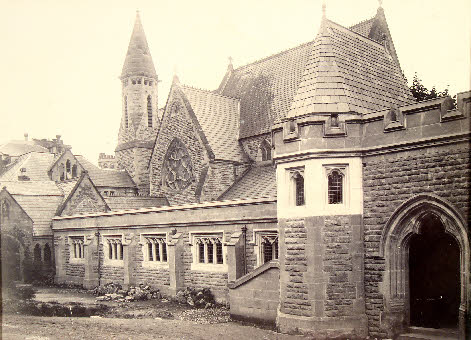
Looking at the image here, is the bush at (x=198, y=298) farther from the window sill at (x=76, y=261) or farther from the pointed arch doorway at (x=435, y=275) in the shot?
the window sill at (x=76, y=261)

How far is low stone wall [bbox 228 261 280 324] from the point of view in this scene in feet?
44.0

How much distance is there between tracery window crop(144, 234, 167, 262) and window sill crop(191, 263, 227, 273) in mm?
2326

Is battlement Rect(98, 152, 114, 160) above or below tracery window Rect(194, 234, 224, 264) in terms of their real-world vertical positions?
above

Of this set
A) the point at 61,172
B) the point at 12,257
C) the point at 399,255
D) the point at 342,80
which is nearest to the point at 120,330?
the point at 399,255

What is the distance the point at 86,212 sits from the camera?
88.2 ft

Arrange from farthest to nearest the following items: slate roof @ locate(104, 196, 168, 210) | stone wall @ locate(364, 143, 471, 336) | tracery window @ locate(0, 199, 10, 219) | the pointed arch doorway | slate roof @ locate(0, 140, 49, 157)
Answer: slate roof @ locate(0, 140, 49, 157) < tracery window @ locate(0, 199, 10, 219) < slate roof @ locate(104, 196, 168, 210) < the pointed arch doorway < stone wall @ locate(364, 143, 471, 336)

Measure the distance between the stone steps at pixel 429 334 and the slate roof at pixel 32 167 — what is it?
1634 inches

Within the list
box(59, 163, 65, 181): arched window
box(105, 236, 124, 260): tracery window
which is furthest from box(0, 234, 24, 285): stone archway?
box(59, 163, 65, 181): arched window

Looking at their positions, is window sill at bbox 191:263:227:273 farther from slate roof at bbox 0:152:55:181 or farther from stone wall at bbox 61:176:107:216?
slate roof at bbox 0:152:55:181

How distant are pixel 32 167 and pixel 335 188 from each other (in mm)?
41987

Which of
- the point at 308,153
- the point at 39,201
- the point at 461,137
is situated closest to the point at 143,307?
the point at 308,153

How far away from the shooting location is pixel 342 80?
12.8m

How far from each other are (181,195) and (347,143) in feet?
50.3

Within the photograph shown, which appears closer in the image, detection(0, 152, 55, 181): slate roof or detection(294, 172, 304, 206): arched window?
detection(294, 172, 304, 206): arched window
